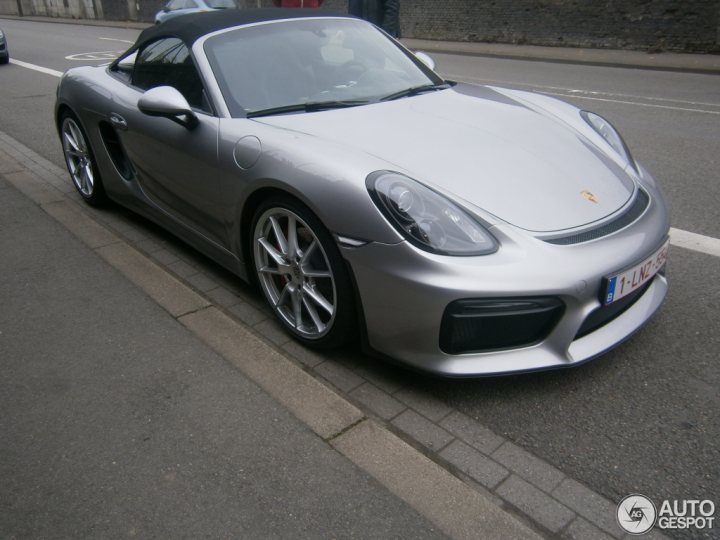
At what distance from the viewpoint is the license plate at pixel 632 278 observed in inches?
96.5

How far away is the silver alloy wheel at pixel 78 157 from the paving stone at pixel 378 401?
297cm

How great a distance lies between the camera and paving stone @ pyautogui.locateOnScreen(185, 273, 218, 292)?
3.65 meters

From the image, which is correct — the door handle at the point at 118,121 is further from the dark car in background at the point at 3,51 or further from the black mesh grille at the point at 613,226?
the dark car in background at the point at 3,51

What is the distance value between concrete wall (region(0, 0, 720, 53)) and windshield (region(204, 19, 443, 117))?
13.2 metres

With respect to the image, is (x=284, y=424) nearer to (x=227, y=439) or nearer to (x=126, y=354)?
(x=227, y=439)

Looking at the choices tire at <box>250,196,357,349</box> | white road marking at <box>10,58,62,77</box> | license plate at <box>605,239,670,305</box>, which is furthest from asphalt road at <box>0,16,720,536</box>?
white road marking at <box>10,58,62,77</box>

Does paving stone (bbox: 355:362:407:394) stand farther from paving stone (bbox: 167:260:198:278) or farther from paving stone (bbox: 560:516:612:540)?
paving stone (bbox: 167:260:198:278)

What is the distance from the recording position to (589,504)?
207 cm

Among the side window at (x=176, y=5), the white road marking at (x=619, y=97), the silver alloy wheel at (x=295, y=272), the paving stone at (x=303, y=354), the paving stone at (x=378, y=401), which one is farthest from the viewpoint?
the side window at (x=176, y=5)

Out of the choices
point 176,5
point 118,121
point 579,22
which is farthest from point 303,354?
point 176,5

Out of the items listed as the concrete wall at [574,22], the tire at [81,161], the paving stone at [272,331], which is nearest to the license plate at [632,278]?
the paving stone at [272,331]

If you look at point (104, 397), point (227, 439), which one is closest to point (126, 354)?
point (104, 397)

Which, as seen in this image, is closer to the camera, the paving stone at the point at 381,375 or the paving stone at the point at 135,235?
the paving stone at the point at 381,375

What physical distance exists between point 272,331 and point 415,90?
153 cm
